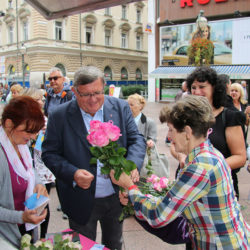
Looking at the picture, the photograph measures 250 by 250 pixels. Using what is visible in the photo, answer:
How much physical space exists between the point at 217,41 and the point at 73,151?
73.8ft

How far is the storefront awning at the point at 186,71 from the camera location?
20766mm

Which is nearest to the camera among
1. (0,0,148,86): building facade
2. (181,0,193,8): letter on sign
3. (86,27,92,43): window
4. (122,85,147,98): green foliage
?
(181,0,193,8): letter on sign

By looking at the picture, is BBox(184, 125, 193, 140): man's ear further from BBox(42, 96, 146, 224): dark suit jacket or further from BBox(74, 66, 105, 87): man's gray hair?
BBox(74, 66, 105, 87): man's gray hair

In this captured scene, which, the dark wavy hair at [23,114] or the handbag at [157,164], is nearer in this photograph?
the dark wavy hair at [23,114]

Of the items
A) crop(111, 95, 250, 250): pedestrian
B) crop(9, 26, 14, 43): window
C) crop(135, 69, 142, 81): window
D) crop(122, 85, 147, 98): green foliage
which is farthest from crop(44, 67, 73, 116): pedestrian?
crop(135, 69, 142, 81): window

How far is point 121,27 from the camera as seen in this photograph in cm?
3869

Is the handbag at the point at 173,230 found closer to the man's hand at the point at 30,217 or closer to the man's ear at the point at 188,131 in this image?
the man's ear at the point at 188,131

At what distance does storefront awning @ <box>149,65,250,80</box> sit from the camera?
20766 mm

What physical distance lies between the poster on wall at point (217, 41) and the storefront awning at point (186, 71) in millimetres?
379

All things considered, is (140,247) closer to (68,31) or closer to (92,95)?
(92,95)

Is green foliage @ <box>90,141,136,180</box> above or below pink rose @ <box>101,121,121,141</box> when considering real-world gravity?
below

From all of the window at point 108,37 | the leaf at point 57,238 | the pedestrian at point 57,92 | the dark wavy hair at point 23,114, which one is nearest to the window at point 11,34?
the window at point 108,37

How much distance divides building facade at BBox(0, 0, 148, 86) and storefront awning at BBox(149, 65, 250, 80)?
6.12 m

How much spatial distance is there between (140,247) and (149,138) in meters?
1.47
